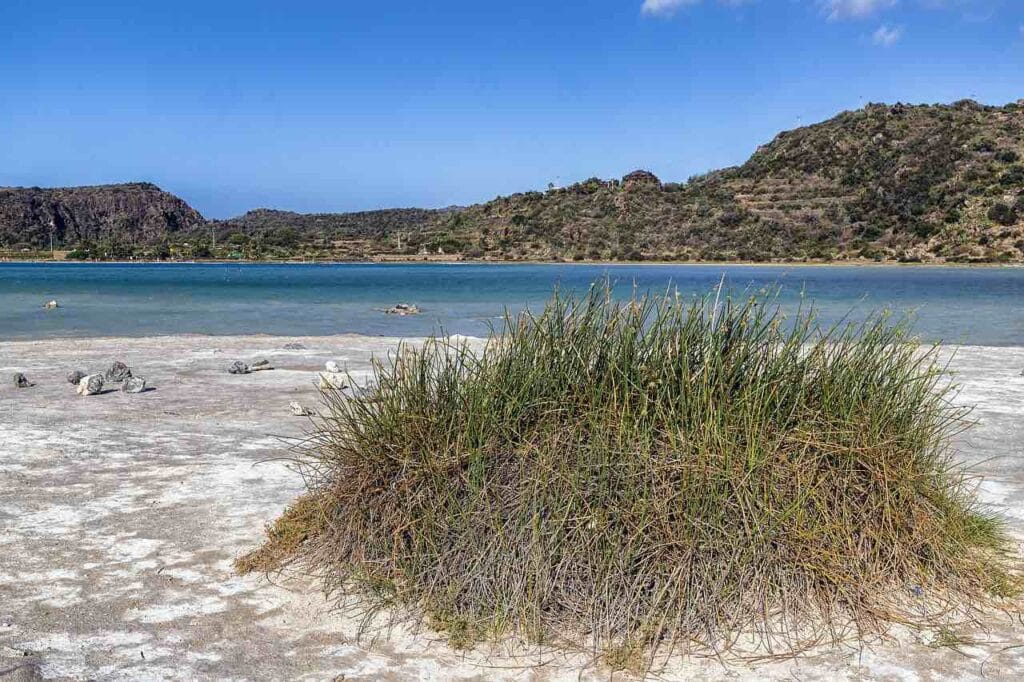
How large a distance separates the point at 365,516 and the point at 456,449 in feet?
2.05

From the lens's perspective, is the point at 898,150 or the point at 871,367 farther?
the point at 898,150

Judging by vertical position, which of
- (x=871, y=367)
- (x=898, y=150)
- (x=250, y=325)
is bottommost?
(x=250, y=325)

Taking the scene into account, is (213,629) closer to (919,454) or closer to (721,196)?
(919,454)

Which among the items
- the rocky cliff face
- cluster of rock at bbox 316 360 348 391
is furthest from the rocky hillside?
the rocky cliff face

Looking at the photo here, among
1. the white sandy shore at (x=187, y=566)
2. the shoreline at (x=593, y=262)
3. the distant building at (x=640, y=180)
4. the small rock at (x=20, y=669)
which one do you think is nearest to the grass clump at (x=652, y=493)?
the white sandy shore at (x=187, y=566)

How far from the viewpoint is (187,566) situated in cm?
500

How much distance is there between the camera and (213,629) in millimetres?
4223

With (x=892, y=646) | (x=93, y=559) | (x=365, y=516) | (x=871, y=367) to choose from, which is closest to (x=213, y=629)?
(x=365, y=516)

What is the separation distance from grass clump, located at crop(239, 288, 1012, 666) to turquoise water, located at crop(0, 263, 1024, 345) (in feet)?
20.8

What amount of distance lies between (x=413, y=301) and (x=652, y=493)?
33.2 m

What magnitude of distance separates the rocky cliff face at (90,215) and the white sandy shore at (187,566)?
127 metres

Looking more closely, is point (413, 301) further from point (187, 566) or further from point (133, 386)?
point (187, 566)

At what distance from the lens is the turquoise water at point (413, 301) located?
2380 centimetres

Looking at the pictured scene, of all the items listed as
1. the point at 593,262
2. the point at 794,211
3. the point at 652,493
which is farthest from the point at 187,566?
the point at 593,262
